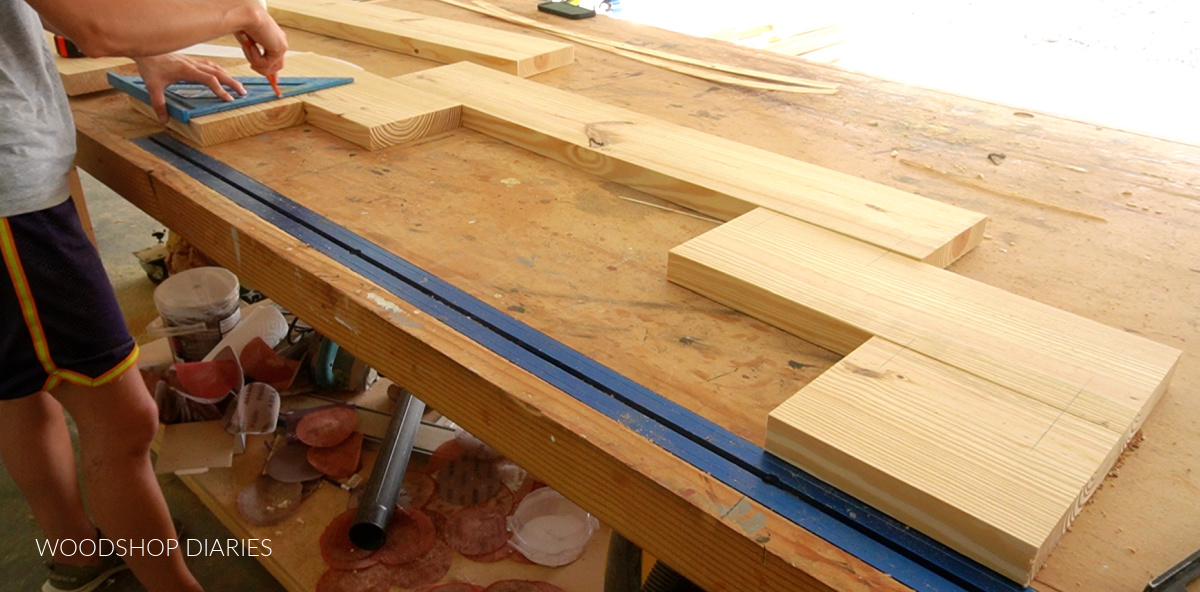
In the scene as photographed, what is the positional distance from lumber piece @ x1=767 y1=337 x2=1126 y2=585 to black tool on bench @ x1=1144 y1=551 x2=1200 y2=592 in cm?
7

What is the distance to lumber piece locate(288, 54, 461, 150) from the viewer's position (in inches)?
55.0

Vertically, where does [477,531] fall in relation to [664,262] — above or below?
below

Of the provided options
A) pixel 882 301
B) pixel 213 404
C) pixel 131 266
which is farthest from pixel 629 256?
pixel 131 266

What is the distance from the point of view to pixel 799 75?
1900 mm

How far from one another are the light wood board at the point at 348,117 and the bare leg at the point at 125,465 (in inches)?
18.9

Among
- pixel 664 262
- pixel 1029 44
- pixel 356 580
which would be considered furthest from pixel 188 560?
pixel 1029 44

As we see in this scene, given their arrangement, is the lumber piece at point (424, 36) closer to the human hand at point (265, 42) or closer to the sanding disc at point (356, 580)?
the human hand at point (265, 42)

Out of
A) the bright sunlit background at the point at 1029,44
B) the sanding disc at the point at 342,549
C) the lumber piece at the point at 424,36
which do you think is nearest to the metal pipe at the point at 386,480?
the sanding disc at the point at 342,549

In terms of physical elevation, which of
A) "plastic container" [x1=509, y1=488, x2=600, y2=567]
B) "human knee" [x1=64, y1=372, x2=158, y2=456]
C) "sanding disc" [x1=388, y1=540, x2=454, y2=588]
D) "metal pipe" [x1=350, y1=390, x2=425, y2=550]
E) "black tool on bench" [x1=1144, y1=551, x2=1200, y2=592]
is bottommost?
"sanding disc" [x1=388, y1=540, x2=454, y2=588]

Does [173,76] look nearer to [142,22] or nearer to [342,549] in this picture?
[142,22]

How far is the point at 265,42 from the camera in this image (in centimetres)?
133

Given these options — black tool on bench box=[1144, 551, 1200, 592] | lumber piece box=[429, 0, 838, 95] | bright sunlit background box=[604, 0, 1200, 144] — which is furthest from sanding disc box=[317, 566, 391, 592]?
bright sunlit background box=[604, 0, 1200, 144]

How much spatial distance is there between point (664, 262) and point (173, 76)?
101 centimetres

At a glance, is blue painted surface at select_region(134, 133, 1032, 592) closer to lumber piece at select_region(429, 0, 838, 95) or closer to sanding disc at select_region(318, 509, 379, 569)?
sanding disc at select_region(318, 509, 379, 569)
